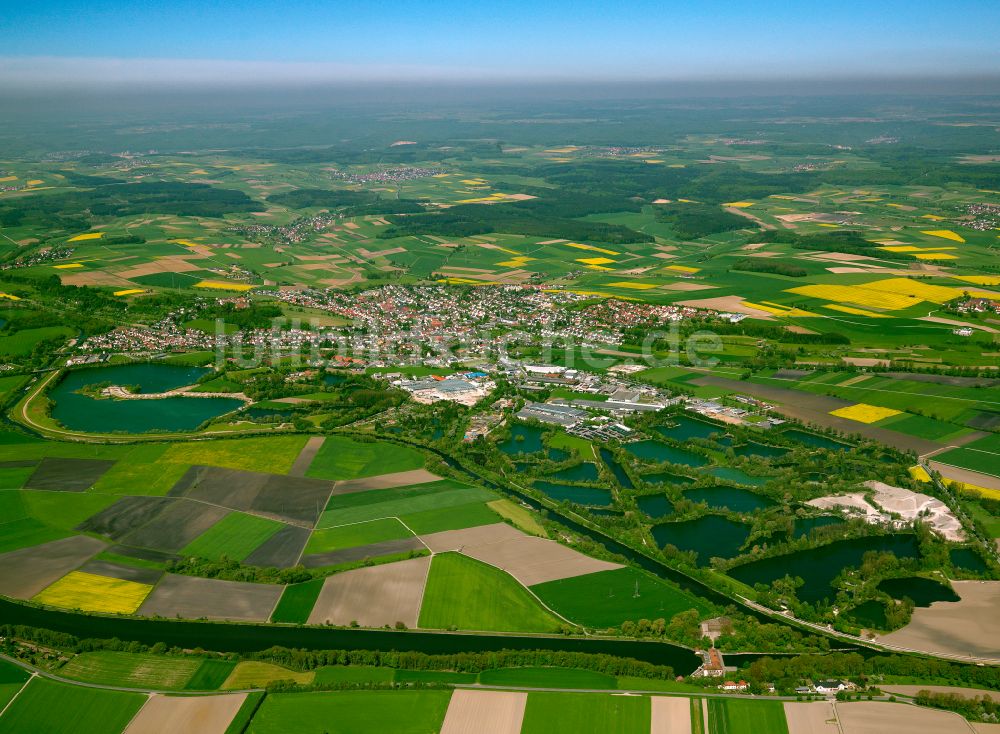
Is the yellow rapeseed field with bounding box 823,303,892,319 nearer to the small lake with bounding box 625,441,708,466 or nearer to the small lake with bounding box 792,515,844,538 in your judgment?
the small lake with bounding box 625,441,708,466

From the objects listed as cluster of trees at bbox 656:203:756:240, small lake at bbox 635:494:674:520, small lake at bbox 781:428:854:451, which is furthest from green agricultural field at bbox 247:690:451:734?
cluster of trees at bbox 656:203:756:240

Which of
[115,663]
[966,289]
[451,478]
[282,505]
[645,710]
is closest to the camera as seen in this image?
[645,710]

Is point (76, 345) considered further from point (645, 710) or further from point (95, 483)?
point (645, 710)

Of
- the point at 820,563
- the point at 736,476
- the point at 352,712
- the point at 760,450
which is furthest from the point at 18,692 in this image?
the point at 760,450

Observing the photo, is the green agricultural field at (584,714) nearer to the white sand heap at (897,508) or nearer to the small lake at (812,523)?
the small lake at (812,523)

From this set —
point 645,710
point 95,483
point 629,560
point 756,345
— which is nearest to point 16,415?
point 95,483

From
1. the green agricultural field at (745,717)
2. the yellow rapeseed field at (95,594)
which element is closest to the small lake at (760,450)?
the green agricultural field at (745,717)
